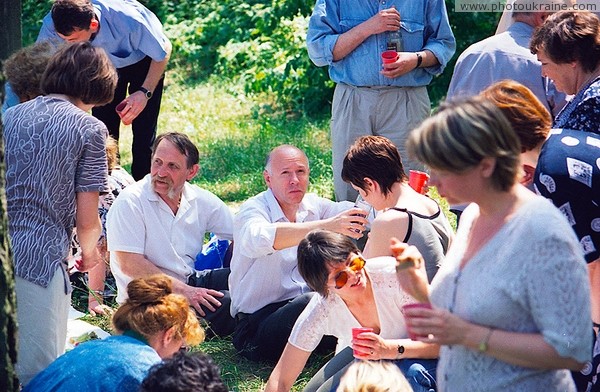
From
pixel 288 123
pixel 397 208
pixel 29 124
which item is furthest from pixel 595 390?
pixel 288 123

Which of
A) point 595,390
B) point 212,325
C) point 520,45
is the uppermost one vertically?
point 520,45

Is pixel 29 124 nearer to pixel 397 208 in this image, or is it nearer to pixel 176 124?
pixel 397 208

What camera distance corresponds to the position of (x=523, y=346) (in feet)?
7.50

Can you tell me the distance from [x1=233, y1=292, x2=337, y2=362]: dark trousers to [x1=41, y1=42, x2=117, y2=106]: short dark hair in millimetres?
1594

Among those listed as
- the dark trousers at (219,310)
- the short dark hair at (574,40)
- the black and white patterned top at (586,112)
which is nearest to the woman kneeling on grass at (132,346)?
the dark trousers at (219,310)

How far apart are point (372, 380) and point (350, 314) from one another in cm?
133

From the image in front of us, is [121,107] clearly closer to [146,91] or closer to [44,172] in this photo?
[146,91]

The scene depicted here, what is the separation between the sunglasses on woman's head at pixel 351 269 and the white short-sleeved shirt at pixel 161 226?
5.15 feet

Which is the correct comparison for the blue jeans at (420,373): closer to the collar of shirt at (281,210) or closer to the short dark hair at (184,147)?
the collar of shirt at (281,210)

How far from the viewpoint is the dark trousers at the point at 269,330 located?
4.67 meters

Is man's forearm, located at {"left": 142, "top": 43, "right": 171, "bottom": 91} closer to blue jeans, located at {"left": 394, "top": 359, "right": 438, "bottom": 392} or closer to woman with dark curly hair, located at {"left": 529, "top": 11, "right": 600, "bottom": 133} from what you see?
woman with dark curly hair, located at {"left": 529, "top": 11, "right": 600, "bottom": 133}

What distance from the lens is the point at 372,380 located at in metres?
2.61

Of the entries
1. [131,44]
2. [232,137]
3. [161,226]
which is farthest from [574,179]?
[232,137]

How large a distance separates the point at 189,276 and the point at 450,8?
5.54 metres
